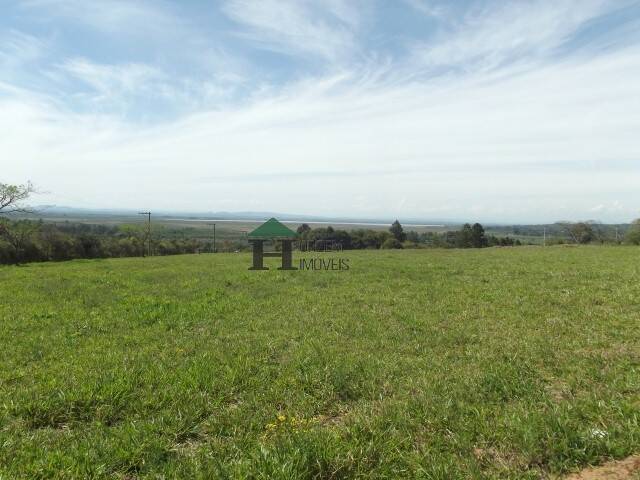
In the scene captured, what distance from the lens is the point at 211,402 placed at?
4.96 meters

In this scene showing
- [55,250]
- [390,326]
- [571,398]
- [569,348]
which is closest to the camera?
[571,398]

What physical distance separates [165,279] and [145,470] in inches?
607

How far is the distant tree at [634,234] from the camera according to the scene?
52500mm

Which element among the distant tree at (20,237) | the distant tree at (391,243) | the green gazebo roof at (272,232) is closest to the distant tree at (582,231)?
the distant tree at (391,243)

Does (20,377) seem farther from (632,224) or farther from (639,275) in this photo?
(632,224)

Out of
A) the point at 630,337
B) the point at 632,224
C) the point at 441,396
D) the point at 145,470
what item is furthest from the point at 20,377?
the point at 632,224

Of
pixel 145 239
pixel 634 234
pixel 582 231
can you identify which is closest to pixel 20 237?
pixel 145 239

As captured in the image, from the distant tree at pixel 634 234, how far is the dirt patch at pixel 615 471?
59.3 meters

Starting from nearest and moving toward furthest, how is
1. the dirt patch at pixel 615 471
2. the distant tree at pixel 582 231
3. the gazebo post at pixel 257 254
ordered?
1. the dirt patch at pixel 615 471
2. the gazebo post at pixel 257 254
3. the distant tree at pixel 582 231

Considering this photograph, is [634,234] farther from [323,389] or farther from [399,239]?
[323,389]

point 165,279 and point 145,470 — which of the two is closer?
point 145,470

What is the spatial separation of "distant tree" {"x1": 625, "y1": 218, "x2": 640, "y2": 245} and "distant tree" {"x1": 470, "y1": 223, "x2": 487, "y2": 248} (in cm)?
1956

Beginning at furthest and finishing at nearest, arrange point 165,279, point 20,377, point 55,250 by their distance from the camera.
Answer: point 55,250 → point 165,279 → point 20,377

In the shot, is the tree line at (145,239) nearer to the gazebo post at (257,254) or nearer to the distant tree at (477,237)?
the distant tree at (477,237)
